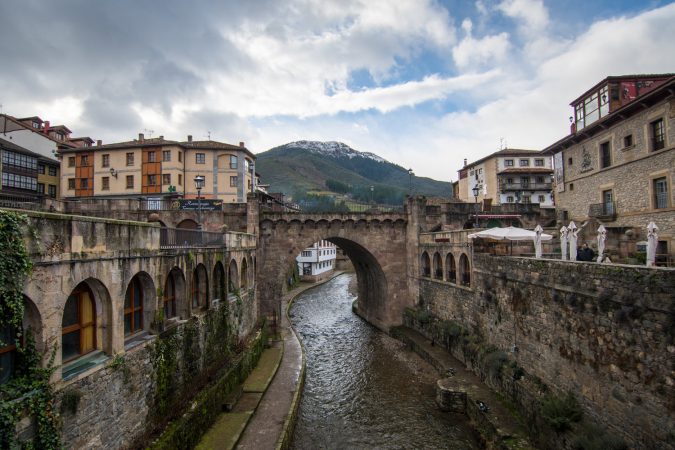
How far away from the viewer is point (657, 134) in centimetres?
2041

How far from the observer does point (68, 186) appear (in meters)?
39.9

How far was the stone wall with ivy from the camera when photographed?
27.9ft

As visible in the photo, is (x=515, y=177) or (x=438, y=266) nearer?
(x=438, y=266)

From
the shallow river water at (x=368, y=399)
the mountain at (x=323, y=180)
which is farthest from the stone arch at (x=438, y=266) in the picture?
the mountain at (x=323, y=180)

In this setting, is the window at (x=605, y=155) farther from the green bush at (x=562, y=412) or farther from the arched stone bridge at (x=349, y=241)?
the green bush at (x=562, y=412)

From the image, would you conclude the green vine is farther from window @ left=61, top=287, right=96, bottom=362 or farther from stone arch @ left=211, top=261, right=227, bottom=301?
stone arch @ left=211, top=261, right=227, bottom=301

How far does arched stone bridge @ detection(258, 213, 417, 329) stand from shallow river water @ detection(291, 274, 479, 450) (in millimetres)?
3329

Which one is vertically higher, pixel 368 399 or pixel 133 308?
pixel 133 308

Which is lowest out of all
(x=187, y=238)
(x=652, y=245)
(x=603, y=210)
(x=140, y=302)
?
(x=140, y=302)

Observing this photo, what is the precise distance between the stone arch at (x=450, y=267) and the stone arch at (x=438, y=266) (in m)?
0.88

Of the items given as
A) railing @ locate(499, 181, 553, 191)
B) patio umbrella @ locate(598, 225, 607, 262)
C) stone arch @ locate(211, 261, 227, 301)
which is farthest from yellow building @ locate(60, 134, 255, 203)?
railing @ locate(499, 181, 553, 191)

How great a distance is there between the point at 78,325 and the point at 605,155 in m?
29.1

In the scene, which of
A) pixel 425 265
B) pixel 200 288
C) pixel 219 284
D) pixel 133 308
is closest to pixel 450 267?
pixel 425 265

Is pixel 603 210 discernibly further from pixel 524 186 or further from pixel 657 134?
pixel 524 186
